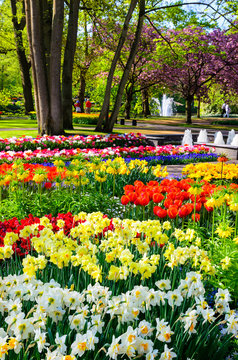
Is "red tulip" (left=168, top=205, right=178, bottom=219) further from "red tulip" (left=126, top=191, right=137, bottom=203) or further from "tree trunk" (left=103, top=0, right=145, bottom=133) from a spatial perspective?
"tree trunk" (left=103, top=0, right=145, bottom=133)

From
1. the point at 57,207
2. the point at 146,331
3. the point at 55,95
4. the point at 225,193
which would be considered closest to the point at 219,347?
the point at 146,331

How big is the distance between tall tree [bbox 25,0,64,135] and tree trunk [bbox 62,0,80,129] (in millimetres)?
2432

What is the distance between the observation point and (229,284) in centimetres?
299

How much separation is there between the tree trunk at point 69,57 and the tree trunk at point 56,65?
2888mm

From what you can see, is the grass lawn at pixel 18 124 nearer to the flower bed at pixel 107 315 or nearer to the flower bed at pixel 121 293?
the flower bed at pixel 121 293

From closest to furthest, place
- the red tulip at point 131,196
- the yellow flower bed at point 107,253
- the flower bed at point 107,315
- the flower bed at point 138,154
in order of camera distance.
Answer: the flower bed at point 107,315 < the yellow flower bed at point 107,253 < the red tulip at point 131,196 < the flower bed at point 138,154

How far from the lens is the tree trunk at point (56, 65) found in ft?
44.6

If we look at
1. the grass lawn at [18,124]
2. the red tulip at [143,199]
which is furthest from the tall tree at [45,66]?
the red tulip at [143,199]

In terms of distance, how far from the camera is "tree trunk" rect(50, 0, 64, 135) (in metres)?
13.6

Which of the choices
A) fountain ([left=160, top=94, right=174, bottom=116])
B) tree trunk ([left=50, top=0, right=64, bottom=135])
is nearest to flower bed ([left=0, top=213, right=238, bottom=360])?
tree trunk ([left=50, top=0, right=64, bottom=135])

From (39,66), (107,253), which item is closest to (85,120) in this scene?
(39,66)

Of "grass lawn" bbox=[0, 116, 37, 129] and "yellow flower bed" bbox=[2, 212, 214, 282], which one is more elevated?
"grass lawn" bbox=[0, 116, 37, 129]

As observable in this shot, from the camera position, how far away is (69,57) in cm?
1731

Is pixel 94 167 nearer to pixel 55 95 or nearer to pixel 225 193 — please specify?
pixel 225 193
